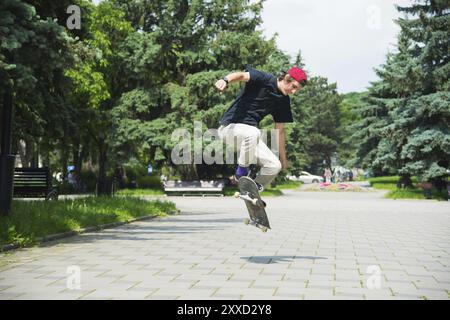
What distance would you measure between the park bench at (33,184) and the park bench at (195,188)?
1605cm

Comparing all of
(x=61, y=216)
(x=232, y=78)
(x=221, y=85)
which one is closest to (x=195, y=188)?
(x=61, y=216)

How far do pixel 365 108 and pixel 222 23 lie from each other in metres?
16.2

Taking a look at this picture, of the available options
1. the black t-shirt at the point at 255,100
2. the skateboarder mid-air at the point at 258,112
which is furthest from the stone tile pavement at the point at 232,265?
the black t-shirt at the point at 255,100

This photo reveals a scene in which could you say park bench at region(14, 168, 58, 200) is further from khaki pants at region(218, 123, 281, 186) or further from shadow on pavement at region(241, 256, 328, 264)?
khaki pants at region(218, 123, 281, 186)

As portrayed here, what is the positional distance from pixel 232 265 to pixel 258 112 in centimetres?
195

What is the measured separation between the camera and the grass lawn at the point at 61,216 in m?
8.61

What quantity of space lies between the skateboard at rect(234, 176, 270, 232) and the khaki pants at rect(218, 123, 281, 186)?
0.24m

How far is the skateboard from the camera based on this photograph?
6.88 meters

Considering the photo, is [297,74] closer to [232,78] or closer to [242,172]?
[232,78]

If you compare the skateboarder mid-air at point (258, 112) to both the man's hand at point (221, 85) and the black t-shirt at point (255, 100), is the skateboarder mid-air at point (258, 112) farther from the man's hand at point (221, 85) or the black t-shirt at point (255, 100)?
the man's hand at point (221, 85)

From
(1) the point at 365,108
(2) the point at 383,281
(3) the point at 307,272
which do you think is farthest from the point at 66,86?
(1) the point at 365,108

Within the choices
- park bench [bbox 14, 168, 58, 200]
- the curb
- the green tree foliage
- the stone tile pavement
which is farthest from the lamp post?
the green tree foliage

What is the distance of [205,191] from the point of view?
3334 cm
